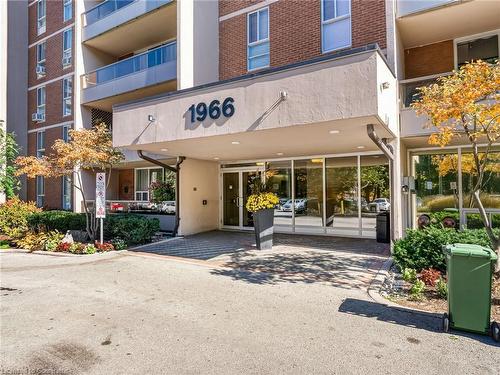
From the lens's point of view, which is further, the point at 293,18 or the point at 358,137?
the point at 293,18

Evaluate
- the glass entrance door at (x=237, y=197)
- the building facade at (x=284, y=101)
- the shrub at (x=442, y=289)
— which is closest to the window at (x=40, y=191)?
the building facade at (x=284, y=101)

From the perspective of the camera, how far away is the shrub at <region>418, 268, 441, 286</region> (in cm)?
585

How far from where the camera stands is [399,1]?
884 cm

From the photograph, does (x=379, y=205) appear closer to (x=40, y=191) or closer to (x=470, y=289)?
(x=470, y=289)

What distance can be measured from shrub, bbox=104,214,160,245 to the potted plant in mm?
4200

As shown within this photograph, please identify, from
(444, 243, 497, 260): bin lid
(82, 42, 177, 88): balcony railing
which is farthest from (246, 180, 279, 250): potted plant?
(82, 42, 177, 88): balcony railing

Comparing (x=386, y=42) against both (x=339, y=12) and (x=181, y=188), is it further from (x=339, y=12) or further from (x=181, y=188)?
(x=181, y=188)

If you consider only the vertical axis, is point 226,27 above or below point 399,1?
above

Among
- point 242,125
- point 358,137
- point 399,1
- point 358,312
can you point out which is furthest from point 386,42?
point 358,312

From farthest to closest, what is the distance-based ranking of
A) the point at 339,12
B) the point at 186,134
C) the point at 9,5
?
1. the point at 9,5
2. the point at 339,12
3. the point at 186,134

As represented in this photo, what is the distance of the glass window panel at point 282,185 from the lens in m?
12.8

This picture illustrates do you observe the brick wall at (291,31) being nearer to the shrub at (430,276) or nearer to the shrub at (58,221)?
the shrub at (430,276)

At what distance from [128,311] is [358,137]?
6748 millimetres

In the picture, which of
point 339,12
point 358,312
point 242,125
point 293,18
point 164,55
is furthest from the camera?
point 164,55
